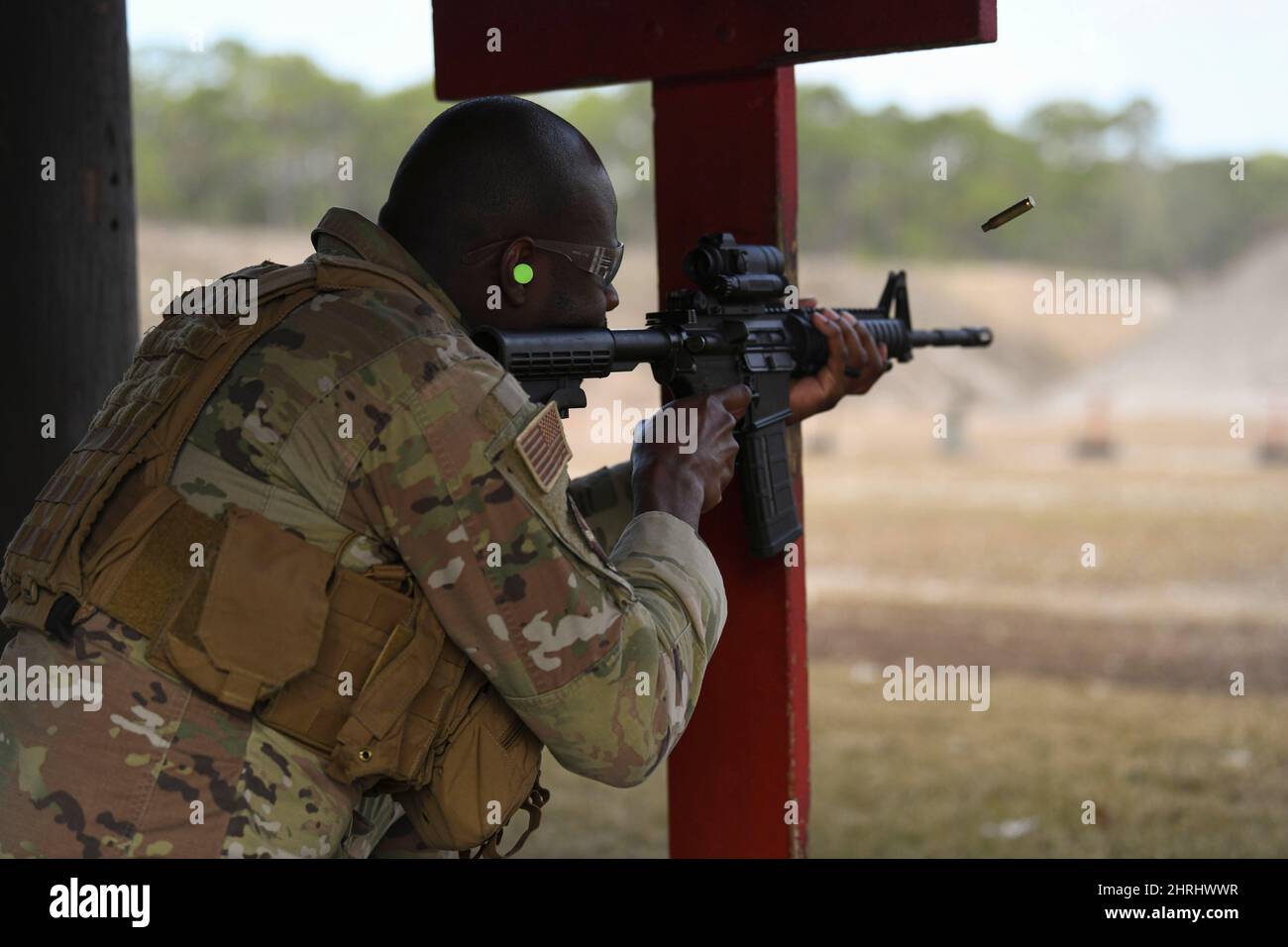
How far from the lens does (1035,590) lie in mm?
12500

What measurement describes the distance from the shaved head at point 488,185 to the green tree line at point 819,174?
30500 mm

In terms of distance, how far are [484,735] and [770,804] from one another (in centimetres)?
88

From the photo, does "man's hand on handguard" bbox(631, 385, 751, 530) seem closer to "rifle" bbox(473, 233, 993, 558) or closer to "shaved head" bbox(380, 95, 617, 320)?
"rifle" bbox(473, 233, 993, 558)

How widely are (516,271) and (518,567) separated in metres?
0.50

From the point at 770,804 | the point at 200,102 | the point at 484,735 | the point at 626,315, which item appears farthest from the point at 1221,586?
the point at 200,102

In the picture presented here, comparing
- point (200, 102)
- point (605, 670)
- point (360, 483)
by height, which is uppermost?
point (200, 102)

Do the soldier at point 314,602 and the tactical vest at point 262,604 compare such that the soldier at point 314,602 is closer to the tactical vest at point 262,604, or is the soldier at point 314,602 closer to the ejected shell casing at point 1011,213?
the tactical vest at point 262,604

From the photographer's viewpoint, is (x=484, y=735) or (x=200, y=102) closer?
(x=484, y=735)

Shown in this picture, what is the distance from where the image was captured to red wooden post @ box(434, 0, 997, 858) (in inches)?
106

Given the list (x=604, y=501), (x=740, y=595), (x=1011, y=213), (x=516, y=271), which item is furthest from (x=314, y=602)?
(x=1011, y=213)

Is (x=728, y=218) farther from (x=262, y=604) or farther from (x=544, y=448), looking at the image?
(x=262, y=604)

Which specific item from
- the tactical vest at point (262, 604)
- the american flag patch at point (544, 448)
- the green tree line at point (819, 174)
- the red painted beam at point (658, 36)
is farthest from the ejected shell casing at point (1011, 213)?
the green tree line at point (819, 174)

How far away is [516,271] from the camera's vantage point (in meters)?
2.16
